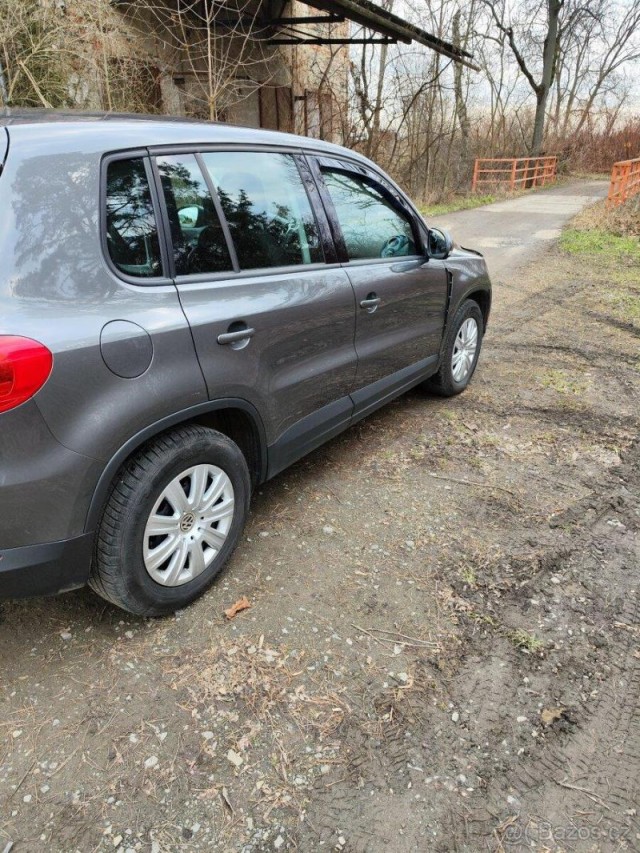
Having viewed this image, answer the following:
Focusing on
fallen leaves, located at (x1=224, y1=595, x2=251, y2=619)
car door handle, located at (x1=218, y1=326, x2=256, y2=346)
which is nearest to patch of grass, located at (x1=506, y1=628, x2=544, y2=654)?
fallen leaves, located at (x1=224, y1=595, x2=251, y2=619)

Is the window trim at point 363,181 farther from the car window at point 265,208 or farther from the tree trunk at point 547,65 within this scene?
the tree trunk at point 547,65

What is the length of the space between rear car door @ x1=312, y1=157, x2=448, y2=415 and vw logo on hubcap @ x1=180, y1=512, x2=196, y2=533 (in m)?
1.36

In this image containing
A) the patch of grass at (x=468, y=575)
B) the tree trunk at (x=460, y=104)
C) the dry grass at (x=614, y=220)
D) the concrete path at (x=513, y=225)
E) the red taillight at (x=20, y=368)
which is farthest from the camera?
the tree trunk at (x=460, y=104)

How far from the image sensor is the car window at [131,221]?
2104 millimetres

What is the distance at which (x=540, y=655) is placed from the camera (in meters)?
→ 2.33

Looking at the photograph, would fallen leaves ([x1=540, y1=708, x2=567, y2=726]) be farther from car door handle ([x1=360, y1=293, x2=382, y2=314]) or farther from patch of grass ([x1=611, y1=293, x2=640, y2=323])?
patch of grass ([x1=611, y1=293, x2=640, y2=323])

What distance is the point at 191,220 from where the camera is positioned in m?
2.38

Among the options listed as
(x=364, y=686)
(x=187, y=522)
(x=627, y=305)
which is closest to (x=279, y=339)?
(x=187, y=522)

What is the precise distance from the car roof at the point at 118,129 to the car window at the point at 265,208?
0.28 feet

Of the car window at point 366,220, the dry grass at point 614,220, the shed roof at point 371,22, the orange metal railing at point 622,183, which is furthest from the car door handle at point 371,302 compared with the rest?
the orange metal railing at point 622,183

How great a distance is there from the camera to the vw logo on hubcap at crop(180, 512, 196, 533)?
2.37 metres

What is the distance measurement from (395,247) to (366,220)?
12.7 inches

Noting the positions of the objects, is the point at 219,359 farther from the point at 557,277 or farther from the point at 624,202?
the point at 624,202

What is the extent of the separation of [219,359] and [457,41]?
26073 millimetres
